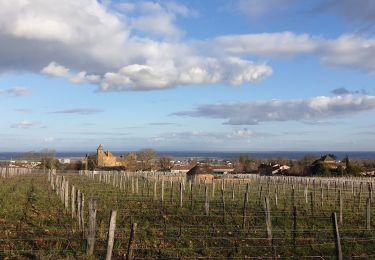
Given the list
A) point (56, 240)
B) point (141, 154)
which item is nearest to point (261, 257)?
point (56, 240)

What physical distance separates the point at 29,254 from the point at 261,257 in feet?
19.0

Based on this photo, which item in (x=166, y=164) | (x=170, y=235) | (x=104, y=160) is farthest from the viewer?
(x=166, y=164)

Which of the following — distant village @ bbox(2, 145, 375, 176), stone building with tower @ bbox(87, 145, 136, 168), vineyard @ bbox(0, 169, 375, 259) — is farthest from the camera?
stone building with tower @ bbox(87, 145, 136, 168)

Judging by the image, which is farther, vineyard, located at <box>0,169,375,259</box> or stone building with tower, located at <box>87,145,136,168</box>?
stone building with tower, located at <box>87,145,136,168</box>

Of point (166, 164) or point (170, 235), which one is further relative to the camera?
point (166, 164)

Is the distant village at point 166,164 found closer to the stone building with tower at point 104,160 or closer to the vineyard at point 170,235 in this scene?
the stone building with tower at point 104,160

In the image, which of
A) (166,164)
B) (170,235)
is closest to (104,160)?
(166,164)

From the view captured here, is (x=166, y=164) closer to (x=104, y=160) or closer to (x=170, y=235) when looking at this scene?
(x=104, y=160)

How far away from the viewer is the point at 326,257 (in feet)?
42.8

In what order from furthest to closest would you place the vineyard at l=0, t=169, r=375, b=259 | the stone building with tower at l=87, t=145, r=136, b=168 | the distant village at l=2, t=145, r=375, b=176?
the stone building with tower at l=87, t=145, r=136, b=168 < the distant village at l=2, t=145, r=375, b=176 < the vineyard at l=0, t=169, r=375, b=259

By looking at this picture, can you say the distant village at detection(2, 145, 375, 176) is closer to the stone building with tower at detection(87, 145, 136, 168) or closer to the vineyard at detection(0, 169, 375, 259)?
the stone building with tower at detection(87, 145, 136, 168)

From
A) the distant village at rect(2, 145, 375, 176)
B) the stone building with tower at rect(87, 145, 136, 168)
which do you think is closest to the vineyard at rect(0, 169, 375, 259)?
the distant village at rect(2, 145, 375, 176)

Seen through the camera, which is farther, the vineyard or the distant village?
the distant village

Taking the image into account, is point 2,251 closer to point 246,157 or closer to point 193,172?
point 193,172
